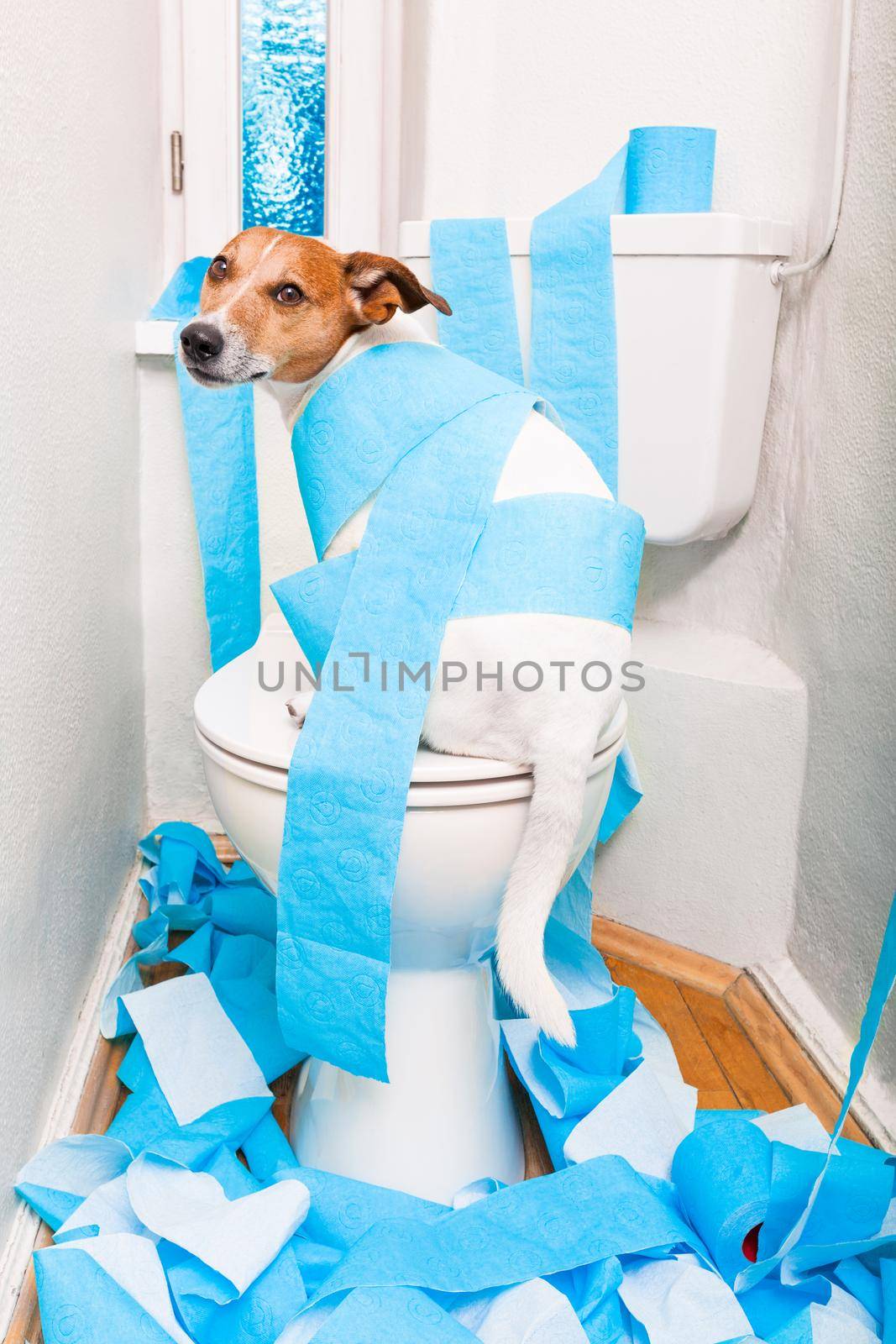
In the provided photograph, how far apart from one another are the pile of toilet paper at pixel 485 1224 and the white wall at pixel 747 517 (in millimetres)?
218

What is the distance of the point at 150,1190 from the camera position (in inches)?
38.2

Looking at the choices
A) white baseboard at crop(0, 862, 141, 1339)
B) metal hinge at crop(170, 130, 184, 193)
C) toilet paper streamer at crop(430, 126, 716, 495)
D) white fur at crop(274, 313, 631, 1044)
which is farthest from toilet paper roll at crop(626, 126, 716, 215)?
white baseboard at crop(0, 862, 141, 1339)

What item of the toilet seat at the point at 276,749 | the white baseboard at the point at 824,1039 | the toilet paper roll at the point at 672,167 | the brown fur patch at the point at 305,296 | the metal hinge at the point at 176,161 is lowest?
the white baseboard at the point at 824,1039

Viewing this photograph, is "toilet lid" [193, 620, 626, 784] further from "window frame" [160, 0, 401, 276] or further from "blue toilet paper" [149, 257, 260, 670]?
"window frame" [160, 0, 401, 276]

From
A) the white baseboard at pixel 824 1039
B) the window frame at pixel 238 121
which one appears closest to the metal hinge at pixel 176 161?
the window frame at pixel 238 121

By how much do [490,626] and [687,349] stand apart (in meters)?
0.60

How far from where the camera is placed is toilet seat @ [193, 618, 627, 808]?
0.88 m

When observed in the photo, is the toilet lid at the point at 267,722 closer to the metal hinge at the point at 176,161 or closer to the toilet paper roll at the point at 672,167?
the toilet paper roll at the point at 672,167

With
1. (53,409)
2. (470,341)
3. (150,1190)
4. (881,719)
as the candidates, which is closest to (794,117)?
(470,341)

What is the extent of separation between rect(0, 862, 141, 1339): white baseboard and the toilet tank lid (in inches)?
38.0

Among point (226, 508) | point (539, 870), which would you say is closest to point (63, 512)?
point (226, 508)

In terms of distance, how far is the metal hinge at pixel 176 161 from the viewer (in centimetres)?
170

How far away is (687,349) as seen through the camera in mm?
1319

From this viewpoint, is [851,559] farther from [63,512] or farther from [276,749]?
[63,512]
